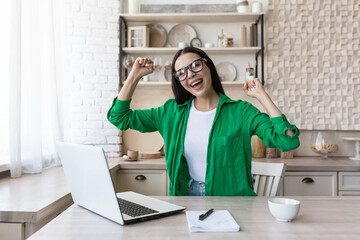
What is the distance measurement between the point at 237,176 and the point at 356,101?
214cm

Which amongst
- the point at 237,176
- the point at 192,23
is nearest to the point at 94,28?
the point at 192,23

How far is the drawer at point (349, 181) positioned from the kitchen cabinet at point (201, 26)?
43.9 inches

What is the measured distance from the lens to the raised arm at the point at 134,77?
1746 millimetres

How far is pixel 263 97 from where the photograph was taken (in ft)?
5.32

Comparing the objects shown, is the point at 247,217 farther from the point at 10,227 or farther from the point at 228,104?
the point at 10,227

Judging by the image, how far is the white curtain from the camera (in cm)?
208

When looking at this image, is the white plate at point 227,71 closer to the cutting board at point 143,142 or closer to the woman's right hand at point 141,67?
the cutting board at point 143,142

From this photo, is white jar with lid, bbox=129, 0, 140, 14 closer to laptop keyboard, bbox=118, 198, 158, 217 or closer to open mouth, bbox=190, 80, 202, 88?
open mouth, bbox=190, 80, 202, 88

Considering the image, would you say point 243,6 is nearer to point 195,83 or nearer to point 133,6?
point 133,6

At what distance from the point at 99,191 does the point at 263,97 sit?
95 cm

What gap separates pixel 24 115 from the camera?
7.26ft

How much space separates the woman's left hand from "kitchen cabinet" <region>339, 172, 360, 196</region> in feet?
4.67

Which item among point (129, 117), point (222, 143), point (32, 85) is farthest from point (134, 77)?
point (32, 85)

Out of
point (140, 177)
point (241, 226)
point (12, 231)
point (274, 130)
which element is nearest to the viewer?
point (241, 226)
